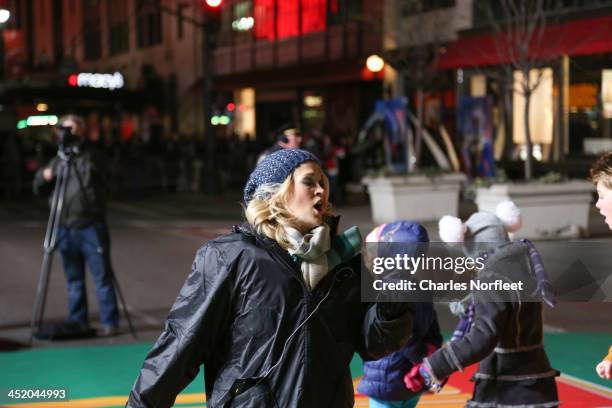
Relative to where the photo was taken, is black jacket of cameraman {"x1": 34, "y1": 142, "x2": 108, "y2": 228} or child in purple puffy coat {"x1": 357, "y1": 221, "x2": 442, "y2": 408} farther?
black jacket of cameraman {"x1": 34, "y1": 142, "x2": 108, "y2": 228}

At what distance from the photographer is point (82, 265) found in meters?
8.88

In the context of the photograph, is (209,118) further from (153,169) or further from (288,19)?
(288,19)

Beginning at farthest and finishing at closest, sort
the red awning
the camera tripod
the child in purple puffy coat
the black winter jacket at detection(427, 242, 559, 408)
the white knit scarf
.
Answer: the red awning → the camera tripod → the child in purple puffy coat → the black winter jacket at detection(427, 242, 559, 408) → the white knit scarf

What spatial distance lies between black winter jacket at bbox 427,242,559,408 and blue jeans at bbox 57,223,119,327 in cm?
501

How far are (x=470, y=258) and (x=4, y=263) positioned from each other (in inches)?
445

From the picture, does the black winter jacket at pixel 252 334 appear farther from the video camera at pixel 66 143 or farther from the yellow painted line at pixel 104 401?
the video camera at pixel 66 143

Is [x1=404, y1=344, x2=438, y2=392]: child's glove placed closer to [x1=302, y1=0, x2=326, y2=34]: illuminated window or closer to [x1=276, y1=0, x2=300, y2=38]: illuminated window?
[x1=302, y1=0, x2=326, y2=34]: illuminated window

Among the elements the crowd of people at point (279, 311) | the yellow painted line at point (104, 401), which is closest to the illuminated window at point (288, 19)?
the yellow painted line at point (104, 401)

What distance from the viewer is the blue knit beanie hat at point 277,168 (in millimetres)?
3271

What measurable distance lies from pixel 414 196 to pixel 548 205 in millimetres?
3375

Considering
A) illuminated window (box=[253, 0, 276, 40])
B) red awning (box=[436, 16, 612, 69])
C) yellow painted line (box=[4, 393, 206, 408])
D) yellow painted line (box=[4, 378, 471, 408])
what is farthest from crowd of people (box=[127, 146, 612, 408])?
illuminated window (box=[253, 0, 276, 40])

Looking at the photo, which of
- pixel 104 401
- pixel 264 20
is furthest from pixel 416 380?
pixel 264 20

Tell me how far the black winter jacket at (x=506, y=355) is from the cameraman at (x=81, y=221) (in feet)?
16.6

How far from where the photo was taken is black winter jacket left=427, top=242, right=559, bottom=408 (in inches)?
163
